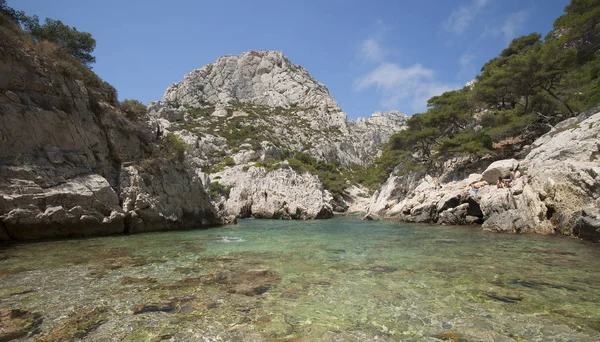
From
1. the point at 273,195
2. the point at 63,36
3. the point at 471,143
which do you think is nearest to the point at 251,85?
Answer: the point at 273,195

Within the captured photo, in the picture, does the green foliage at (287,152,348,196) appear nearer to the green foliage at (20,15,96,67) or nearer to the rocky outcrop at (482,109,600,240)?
the green foliage at (20,15,96,67)

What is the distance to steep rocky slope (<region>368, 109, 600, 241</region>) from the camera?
1114 cm

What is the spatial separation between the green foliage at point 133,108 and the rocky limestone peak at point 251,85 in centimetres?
6578

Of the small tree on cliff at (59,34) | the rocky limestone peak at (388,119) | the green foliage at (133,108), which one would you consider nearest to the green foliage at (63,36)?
the small tree on cliff at (59,34)

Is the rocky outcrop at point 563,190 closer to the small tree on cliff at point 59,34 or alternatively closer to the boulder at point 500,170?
the boulder at point 500,170

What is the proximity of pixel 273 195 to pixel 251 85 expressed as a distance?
67.4m

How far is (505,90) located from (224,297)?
33.8m

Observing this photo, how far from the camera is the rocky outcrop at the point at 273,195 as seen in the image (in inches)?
1459

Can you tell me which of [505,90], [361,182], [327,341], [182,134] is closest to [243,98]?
[182,134]

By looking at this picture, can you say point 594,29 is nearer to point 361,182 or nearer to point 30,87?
point 30,87

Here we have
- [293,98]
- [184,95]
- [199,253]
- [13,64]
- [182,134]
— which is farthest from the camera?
[293,98]

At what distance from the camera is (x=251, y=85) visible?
96.4 metres

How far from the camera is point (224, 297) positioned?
16.7ft

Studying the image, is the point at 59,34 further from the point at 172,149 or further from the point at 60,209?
the point at 60,209
